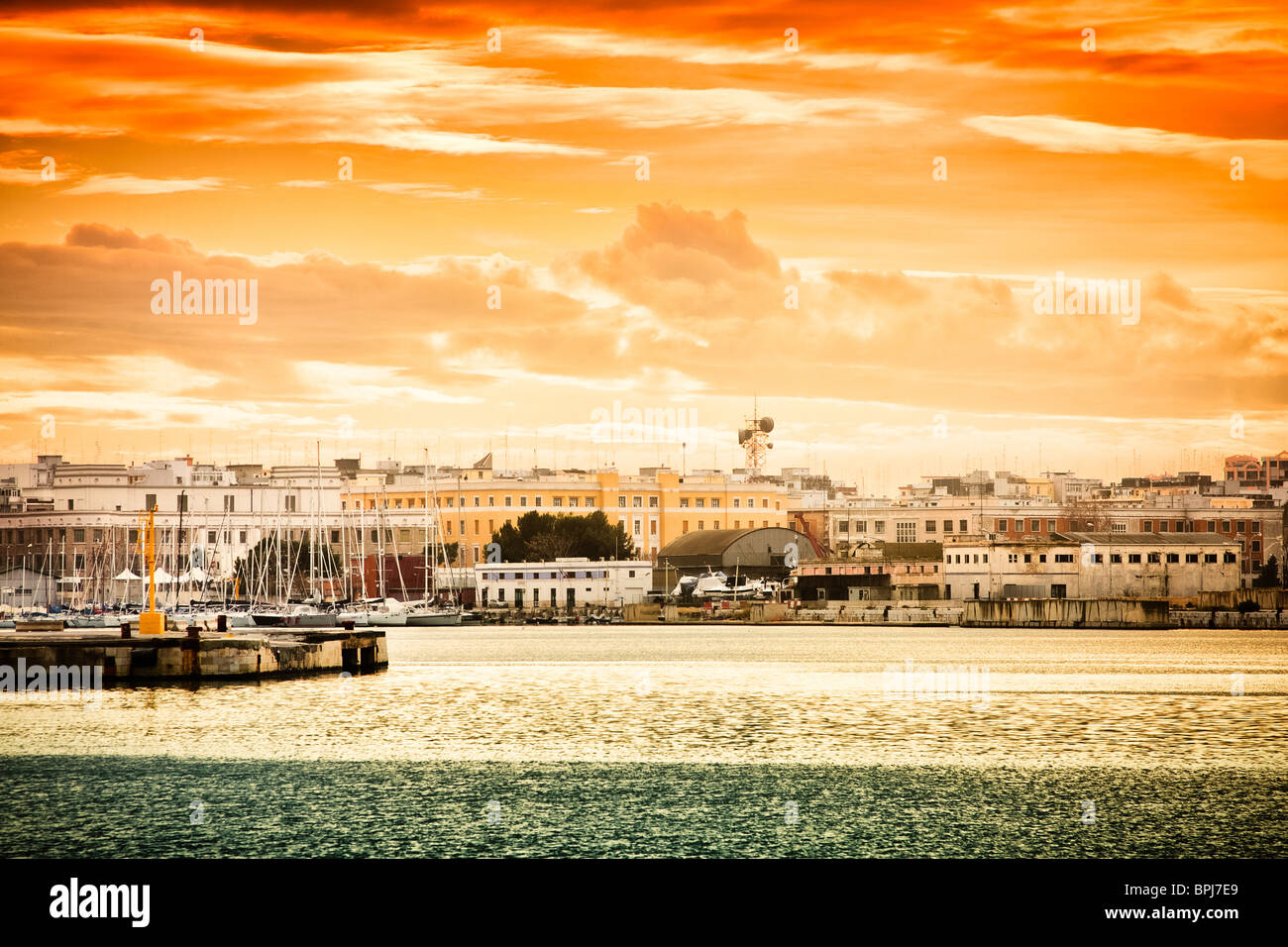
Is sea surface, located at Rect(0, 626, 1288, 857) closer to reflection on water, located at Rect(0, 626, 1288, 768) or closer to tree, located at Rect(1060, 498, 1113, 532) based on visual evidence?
reflection on water, located at Rect(0, 626, 1288, 768)

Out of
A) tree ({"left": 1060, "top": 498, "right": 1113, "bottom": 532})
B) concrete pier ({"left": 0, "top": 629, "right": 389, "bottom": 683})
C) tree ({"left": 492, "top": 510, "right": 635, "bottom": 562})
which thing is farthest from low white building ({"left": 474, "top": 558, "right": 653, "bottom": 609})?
concrete pier ({"left": 0, "top": 629, "right": 389, "bottom": 683})

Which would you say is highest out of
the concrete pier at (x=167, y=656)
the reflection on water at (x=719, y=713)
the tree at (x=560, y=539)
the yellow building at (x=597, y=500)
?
the yellow building at (x=597, y=500)

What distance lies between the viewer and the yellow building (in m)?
134

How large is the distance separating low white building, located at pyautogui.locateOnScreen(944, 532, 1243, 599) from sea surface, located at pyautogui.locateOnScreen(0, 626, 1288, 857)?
39.4m

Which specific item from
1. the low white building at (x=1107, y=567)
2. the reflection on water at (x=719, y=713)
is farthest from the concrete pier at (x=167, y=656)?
the low white building at (x=1107, y=567)

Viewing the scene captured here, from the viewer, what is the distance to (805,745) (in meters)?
38.5

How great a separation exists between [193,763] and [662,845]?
12.3 meters

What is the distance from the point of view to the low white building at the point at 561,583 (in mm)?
114875

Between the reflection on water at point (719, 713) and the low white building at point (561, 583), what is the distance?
41.2 metres

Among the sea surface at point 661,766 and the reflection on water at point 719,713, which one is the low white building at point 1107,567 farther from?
the sea surface at point 661,766

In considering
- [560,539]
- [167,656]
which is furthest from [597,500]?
[167,656]

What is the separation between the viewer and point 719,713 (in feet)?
151
